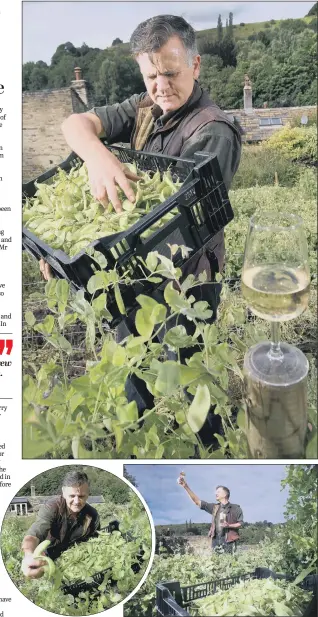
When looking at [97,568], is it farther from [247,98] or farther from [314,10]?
[314,10]

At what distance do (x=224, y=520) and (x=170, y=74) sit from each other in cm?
120

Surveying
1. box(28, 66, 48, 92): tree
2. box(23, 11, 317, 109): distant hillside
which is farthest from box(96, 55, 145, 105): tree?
box(28, 66, 48, 92): tree

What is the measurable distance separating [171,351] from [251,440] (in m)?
0.30

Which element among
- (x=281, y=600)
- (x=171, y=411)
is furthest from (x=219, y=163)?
(x=281, y=600)

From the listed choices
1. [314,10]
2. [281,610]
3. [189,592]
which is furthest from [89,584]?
[314,10]

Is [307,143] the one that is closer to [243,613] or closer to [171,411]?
[171,411]

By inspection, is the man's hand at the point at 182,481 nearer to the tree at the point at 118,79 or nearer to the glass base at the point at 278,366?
the glass base at the point at 278,366

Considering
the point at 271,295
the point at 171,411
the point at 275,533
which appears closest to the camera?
the point at 271,295

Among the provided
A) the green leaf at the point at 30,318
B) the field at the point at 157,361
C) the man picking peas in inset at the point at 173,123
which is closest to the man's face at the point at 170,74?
the man picking peas in inset at the point at 173,123

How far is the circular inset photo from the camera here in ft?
5.79

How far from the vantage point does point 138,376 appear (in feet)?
5.36

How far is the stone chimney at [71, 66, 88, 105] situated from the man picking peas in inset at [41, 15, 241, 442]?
0.28ft

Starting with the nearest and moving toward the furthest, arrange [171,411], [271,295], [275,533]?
[271,295], [171,411], [275,533]

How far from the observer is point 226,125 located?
1775 mm
